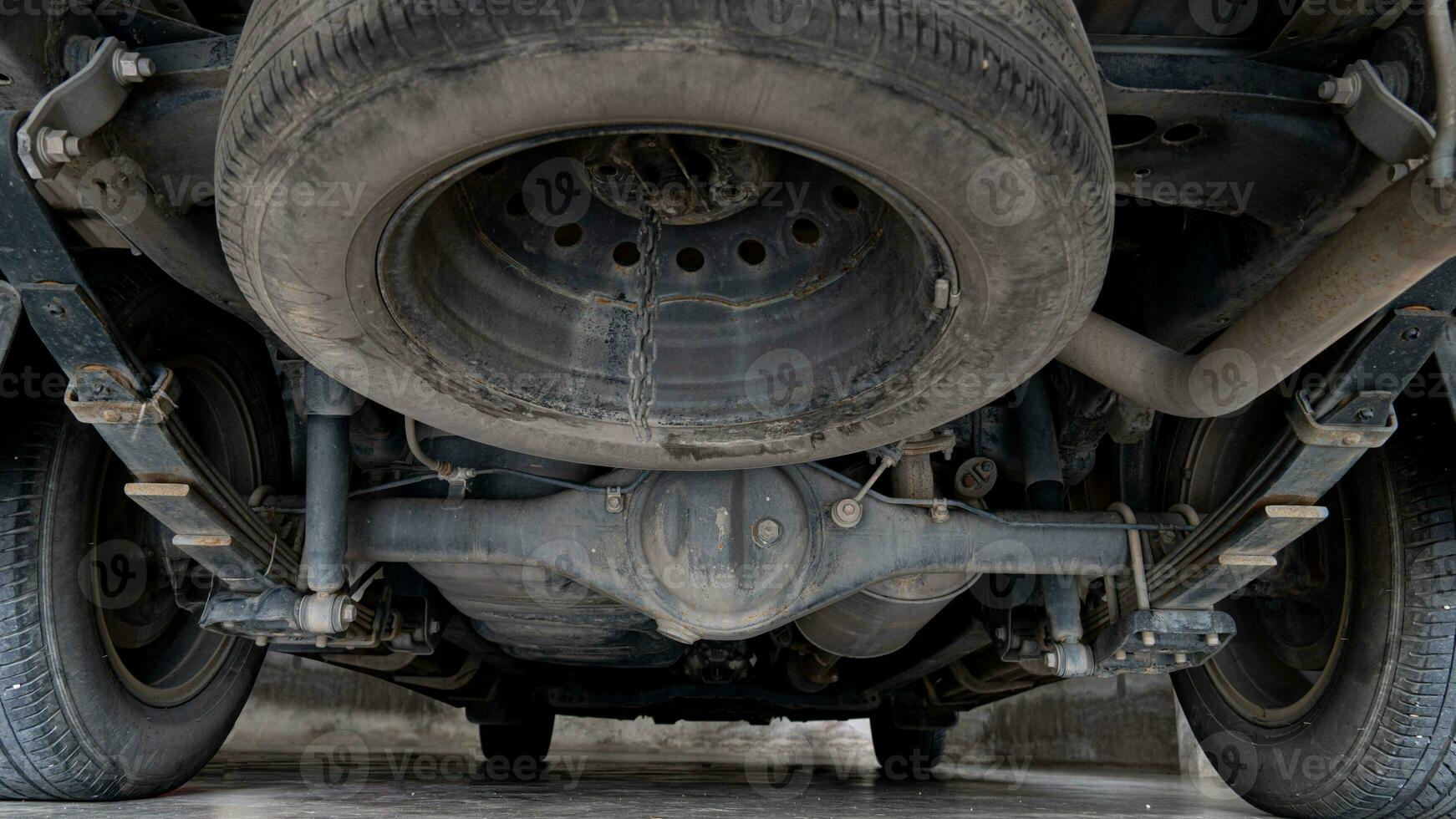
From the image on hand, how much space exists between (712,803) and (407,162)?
71.0 inches

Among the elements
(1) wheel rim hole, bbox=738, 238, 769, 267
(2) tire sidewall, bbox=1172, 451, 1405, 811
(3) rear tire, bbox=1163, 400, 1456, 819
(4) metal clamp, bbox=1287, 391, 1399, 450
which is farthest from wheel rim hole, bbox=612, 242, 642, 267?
(2) tire sidewall, bbox=1172, 451, 1405, 811

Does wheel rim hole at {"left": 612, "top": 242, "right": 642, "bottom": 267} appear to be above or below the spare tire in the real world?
above

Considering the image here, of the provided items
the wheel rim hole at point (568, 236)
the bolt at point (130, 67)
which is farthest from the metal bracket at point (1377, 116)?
the bolt at point (130, 67)

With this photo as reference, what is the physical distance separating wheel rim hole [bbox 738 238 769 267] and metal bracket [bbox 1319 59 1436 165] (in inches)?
32.2

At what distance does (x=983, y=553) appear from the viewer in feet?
6.45

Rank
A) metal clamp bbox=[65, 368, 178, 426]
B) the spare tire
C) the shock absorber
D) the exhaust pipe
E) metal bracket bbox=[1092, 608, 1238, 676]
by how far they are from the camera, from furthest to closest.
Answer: metal bracket bbox=[1092, 608, 1238, 676], the shock absorber, metal clamp bbox=[65, 368, 178, 426], the exhaust pipe, the spare tire

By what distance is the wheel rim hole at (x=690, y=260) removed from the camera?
165 centimetres

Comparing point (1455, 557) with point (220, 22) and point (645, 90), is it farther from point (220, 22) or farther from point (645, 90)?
point (220, 22)

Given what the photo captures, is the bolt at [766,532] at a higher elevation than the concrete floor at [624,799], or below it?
higher

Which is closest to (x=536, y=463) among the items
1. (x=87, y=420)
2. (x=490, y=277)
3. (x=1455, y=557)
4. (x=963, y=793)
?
(x=490, y=277)

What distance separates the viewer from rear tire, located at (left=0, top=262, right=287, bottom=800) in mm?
1822

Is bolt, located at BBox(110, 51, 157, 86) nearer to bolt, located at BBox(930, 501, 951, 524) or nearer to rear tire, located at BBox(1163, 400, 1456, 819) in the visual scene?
bolt, located at BBox(930, 501, 951, 524)

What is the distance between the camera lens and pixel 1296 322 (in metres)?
1.45

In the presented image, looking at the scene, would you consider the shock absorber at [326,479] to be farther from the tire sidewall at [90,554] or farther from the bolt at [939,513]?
the bolt at [939,513]
